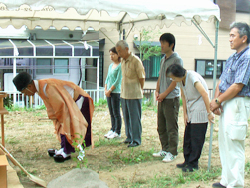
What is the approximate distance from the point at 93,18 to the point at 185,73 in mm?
3151

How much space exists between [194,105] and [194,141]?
1.51ft

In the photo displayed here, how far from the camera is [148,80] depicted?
12.3 meters

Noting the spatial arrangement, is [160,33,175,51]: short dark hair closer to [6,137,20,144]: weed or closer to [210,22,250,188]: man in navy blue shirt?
[210,22,250,188]: man in navy blue shirt

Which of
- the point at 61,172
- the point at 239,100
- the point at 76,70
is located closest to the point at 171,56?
the point at 239,100

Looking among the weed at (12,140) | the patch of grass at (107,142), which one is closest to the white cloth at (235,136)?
the patch of grass at (107,142)

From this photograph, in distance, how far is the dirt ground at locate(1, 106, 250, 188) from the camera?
3.64 metres

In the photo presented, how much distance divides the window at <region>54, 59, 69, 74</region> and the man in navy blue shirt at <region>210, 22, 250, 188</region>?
9.82 m

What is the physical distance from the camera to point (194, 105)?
3654 mm

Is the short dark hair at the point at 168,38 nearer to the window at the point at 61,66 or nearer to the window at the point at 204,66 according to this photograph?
the window at the point at 61,66

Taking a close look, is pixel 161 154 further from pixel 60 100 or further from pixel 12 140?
pixel 12 140

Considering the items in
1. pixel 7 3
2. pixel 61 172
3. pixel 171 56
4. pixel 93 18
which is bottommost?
pixel 61 172

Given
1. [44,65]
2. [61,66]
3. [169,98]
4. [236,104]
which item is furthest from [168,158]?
[44,65]

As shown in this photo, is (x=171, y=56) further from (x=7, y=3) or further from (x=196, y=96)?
(x=7, y=3)

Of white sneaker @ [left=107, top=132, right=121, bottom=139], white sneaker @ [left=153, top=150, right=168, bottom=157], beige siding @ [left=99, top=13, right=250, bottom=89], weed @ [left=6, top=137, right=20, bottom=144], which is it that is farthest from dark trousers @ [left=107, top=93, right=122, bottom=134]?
beige siding @ [left=99, top=13, right=250, bottom=89]
